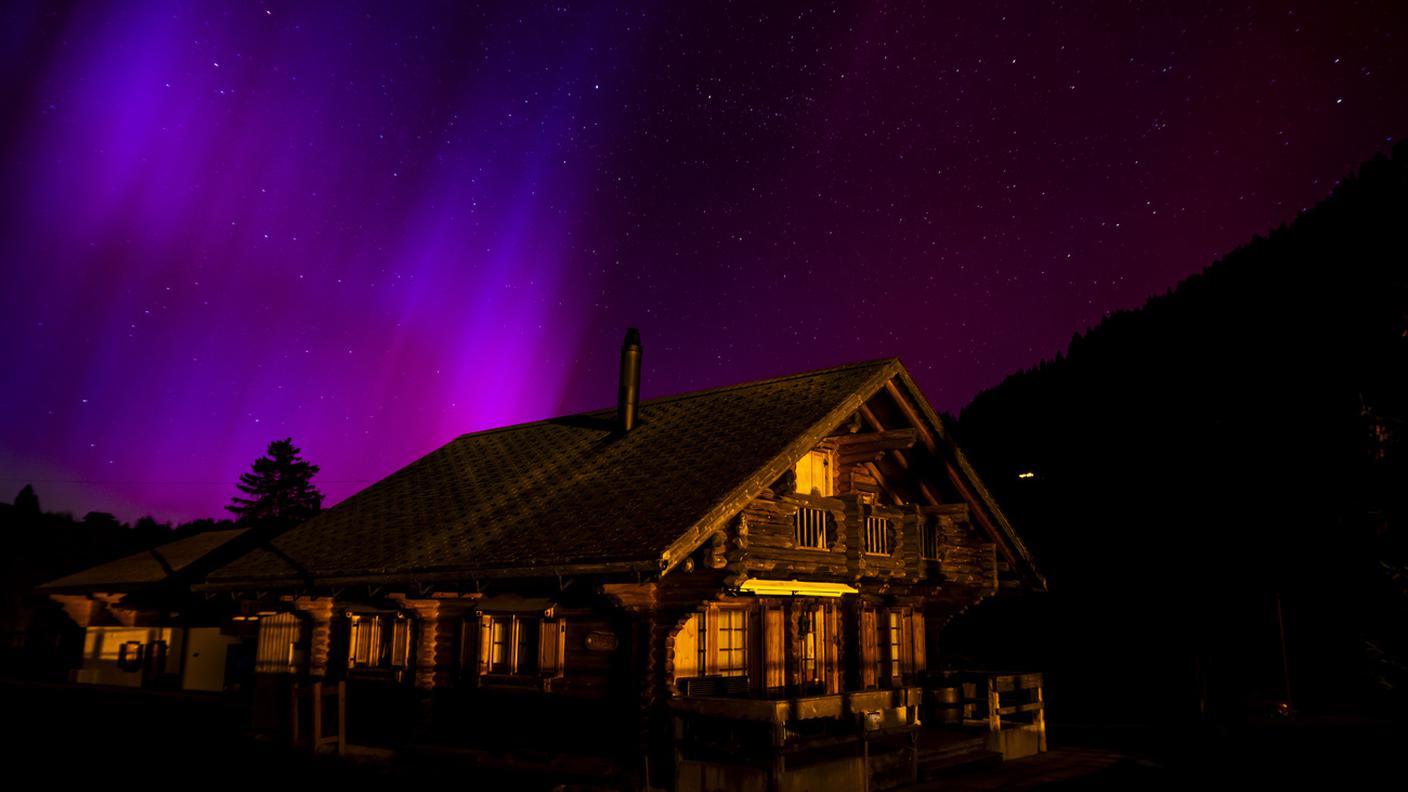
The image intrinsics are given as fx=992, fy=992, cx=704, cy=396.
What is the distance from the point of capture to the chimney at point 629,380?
22.8 m

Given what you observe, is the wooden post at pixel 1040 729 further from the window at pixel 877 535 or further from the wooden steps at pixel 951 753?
the window at pixel 877 535

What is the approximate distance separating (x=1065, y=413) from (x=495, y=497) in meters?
43.2

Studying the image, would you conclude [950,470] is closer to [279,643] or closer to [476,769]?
[476,769]

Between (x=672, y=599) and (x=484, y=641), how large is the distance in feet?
15.8

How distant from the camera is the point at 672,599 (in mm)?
15891

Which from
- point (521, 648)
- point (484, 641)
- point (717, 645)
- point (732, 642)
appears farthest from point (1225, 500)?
point (484, 641)

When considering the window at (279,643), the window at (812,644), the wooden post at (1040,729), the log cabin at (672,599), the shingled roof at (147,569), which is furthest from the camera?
the shingled roof at (147,569)

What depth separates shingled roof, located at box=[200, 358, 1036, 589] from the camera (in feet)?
52.0

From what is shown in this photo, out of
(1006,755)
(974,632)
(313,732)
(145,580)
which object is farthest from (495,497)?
(974,632)

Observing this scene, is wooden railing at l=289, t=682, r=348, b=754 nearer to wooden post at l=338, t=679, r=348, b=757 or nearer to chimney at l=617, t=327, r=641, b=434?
wooden post at l=338, t=679, r=348, b=757

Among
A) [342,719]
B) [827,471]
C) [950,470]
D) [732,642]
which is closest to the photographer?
[732,642]

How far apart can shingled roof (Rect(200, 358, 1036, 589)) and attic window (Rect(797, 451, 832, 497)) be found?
1362 mm

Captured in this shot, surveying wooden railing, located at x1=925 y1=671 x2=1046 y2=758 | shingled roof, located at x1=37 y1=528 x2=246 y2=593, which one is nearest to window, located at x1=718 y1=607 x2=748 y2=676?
wooden railing, located at x1=925 y1=671 x2=1046 y2=758

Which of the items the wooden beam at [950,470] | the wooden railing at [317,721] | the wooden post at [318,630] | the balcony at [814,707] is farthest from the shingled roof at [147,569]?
the balcony at [814,707]
